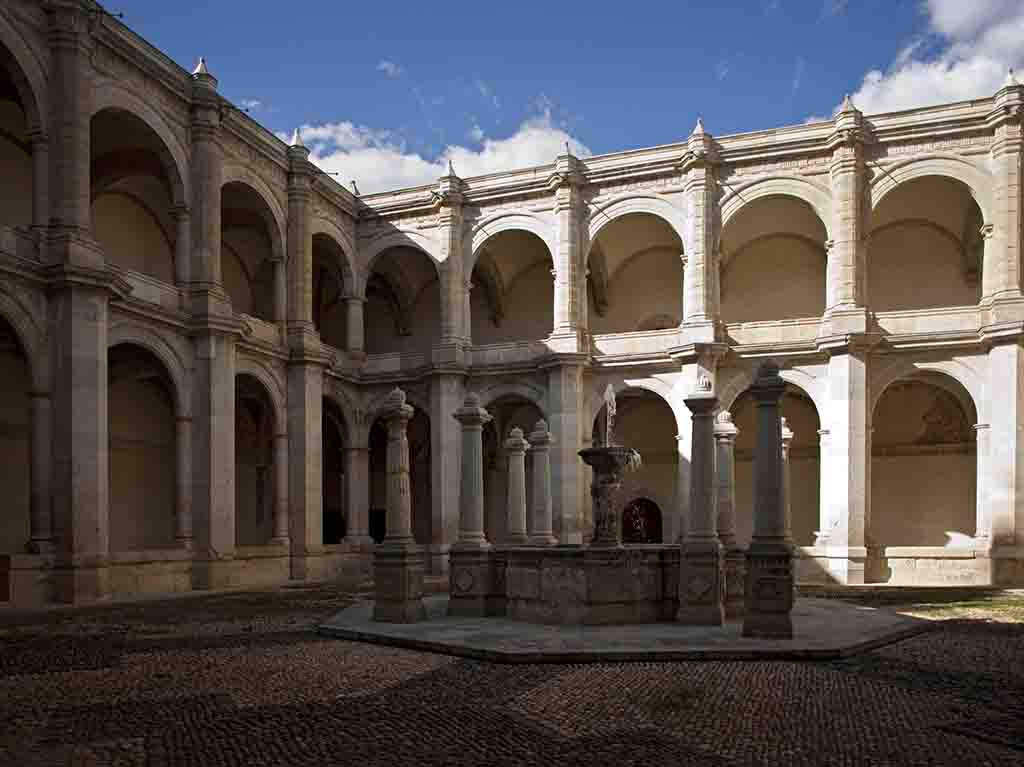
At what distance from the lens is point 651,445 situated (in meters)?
30.3

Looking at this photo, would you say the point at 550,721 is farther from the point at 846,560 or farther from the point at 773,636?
the point at 846,560

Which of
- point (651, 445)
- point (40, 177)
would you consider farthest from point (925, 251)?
point (40, 177)

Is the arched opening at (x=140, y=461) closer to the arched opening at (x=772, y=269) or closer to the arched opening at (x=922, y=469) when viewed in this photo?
the arched opening at (x=772, y=269)

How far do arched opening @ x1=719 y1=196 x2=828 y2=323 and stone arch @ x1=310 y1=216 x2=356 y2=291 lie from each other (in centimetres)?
1166

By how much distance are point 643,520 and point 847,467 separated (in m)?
9.13

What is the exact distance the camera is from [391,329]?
32.4 metres

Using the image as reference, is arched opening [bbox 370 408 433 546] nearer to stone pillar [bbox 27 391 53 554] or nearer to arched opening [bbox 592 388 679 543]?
arched opening [bbox 592 388 679 543]

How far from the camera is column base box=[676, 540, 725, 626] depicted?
11680 mm

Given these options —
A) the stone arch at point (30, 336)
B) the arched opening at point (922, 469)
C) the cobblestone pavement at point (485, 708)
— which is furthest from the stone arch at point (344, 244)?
the cobblestone pavement at point (485, 708)

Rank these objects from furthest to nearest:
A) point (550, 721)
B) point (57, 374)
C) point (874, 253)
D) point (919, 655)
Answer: point (874, 253)
point (57, 374)
point (919, 655)
point (550, 721)

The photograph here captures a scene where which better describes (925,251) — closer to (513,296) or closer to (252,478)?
(513,296)

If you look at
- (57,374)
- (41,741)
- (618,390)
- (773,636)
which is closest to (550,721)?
(41,741)

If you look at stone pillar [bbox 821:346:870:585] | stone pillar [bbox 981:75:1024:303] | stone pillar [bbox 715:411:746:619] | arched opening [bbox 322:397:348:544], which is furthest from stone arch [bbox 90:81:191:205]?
stone pillar [bbox 981:75:1024:303]

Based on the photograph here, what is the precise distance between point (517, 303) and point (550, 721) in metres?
25.2
